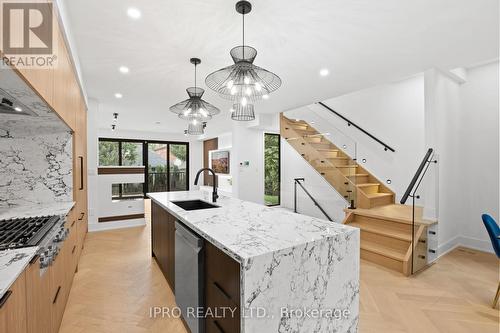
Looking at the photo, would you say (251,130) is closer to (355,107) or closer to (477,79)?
(355,107)

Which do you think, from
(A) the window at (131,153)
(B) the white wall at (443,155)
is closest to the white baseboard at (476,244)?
(B) the white wall at (443,155)

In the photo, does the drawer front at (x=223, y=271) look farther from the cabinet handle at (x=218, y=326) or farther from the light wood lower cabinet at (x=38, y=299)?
the light wood lower cabinet at (x=38, y=299)

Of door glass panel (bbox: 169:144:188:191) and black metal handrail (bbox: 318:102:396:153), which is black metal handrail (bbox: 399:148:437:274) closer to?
black metal handrail (bbox: 318:102:396:153)

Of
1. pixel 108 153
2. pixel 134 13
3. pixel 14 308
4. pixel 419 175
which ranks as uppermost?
pixel 134 13

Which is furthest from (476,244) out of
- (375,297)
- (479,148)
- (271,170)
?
(271,170)

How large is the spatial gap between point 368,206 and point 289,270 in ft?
12.1

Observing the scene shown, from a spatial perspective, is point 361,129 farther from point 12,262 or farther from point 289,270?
point 12,262

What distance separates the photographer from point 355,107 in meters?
5.81

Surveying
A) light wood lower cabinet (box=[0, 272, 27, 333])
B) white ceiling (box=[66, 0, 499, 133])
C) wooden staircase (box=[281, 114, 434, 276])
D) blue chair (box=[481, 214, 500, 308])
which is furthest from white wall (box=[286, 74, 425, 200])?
light wood lower cabinet (box=[0, 272, 27, 333])

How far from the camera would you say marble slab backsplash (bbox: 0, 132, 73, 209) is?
235cm

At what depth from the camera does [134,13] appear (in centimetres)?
218

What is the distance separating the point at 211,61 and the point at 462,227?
4.84 meters

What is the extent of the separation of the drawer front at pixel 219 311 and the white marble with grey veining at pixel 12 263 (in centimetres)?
93

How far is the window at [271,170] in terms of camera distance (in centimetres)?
754
